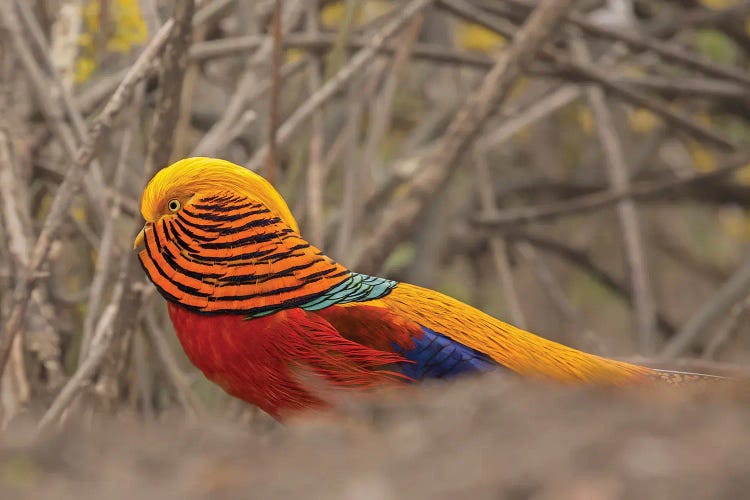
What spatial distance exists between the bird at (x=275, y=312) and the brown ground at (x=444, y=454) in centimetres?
57

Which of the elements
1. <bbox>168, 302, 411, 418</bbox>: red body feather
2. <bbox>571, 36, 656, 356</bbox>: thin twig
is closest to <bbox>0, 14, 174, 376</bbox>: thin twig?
<bbox>168, 302, 411, 418</bbox>: red body feather

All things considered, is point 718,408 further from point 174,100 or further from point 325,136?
point 325,136

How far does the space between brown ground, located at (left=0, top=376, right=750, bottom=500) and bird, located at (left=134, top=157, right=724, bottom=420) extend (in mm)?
574

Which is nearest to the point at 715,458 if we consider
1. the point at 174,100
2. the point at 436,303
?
the point at 436,303

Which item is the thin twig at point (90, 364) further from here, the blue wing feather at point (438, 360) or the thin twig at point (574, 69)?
the thin twig at point (574, 69)

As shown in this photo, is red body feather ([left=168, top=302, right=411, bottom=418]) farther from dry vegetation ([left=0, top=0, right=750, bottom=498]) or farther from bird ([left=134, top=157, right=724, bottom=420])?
dry vegetation ([left=0, top=0, right=750, bottom=498])

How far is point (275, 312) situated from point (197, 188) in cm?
32

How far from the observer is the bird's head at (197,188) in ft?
8.46

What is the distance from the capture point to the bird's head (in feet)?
8.46

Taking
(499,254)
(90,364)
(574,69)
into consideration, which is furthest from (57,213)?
(574,69)

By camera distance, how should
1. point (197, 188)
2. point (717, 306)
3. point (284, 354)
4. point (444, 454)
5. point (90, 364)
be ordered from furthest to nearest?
point (717, 306) → point (90, 364) → point (197, 188) → point (284, 354) → point (444, 454)

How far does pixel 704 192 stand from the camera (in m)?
7.13

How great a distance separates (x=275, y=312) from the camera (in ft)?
8.08

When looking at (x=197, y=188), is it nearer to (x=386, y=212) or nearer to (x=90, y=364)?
(x=90, y=364)
